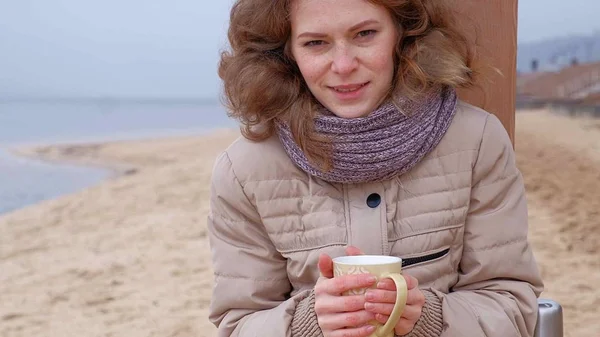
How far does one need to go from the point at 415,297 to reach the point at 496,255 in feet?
1.05

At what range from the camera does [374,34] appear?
5.82ft

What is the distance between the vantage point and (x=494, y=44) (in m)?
2.14

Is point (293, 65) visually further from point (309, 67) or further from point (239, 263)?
point (239, 263)

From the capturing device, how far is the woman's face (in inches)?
68.3

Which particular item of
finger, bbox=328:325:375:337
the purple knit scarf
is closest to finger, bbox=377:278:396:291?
finger, bbox=328:325:375:337

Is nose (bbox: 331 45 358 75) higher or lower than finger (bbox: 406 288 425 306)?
higher

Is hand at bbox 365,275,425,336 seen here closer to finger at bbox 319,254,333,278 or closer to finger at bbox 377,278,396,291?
finger at bbox 377,278,396,291

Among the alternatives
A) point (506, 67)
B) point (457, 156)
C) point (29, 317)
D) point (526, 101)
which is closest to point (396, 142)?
point (457, 156)

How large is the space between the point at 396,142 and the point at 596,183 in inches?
246

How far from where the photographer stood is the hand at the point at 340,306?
149 centimetres

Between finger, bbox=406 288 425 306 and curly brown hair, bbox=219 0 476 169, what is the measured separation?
37cm

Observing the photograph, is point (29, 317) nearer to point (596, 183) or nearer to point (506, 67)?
point (506, 67)

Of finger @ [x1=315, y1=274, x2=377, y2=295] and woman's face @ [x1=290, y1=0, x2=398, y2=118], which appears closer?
finger @ [x1=315, y1=274, x2=377, y2=295]

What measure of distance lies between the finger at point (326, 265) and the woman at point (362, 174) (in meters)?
0.14
